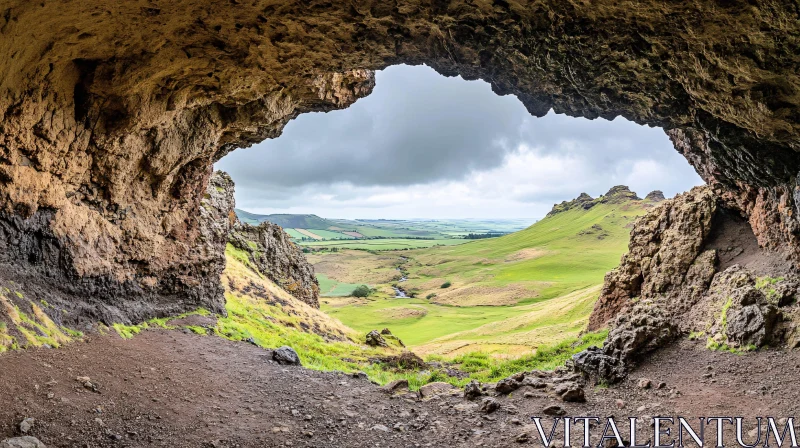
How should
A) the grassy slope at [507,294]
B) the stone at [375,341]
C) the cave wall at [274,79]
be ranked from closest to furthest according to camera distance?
the cave wall at [274,79], the stone at [375,341], the grassy slope at [507,294]

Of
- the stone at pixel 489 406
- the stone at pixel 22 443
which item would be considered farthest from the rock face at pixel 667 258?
the stone at pixel 22 443

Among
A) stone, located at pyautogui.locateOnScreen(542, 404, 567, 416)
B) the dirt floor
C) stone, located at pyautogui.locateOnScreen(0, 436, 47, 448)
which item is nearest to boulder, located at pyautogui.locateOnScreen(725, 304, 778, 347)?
the dirt floor

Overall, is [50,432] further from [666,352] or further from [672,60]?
[666,352]

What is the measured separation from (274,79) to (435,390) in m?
12.3

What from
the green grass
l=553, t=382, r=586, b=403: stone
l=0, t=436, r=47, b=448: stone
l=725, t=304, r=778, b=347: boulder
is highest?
l=725, t=304, r=778, b=347: boulder

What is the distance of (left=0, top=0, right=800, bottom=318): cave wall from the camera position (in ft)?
29.2

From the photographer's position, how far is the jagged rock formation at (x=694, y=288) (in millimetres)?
12664

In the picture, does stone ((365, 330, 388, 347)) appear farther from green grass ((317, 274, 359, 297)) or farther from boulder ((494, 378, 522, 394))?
green grass ((317, 274, 359, 297))

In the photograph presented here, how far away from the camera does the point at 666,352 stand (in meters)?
13.6

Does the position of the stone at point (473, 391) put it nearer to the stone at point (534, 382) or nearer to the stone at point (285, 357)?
the stone at point (534, 382)

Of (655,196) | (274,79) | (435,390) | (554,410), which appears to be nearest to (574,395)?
(554,410)

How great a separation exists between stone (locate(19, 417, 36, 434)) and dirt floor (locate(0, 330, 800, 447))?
4.1 inches

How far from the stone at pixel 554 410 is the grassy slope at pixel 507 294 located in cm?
1785

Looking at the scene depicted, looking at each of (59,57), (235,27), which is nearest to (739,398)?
(235,27)
